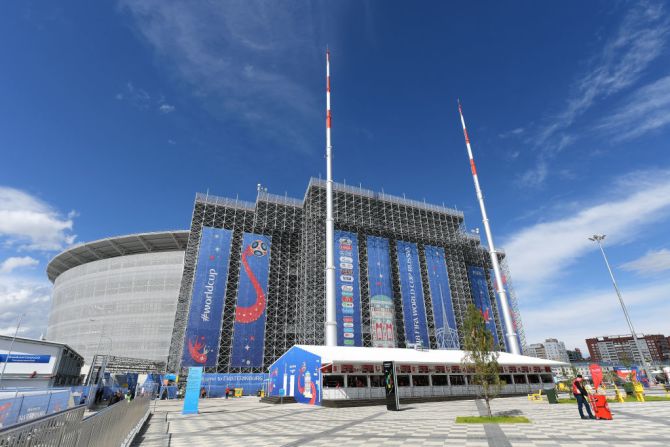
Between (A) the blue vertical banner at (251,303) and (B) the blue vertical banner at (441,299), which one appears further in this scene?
(B) the blue vertical banner at (441,299)

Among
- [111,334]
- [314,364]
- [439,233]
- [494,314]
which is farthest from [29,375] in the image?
[494,314]

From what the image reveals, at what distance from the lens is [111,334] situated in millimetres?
56219

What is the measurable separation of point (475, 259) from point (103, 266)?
67.1 metres

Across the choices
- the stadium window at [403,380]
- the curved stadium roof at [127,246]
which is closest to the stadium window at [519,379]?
the stadium window at [403,380]

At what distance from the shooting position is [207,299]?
4216 cm

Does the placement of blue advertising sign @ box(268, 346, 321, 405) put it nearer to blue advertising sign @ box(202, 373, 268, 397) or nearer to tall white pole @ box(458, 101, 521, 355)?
blue advertising sign @ box(202, 373, 268, 397)

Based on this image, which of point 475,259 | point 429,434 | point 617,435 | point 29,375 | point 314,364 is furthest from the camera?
point 475,259

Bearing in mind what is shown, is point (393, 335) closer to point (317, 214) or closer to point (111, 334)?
point (317, 214)

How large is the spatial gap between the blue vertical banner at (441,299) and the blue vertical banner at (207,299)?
2896 cm

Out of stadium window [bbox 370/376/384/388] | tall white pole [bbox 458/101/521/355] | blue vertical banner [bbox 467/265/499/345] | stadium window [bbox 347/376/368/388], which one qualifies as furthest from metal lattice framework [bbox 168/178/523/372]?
stadium window [bbox 347/376/368/388]

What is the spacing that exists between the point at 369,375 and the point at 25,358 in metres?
29.3

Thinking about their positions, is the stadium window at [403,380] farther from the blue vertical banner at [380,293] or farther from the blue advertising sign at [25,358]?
the blue advertising sign at [25,358]

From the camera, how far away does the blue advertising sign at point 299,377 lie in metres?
25.4

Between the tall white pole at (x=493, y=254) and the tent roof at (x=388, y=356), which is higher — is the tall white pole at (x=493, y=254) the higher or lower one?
the higher one
